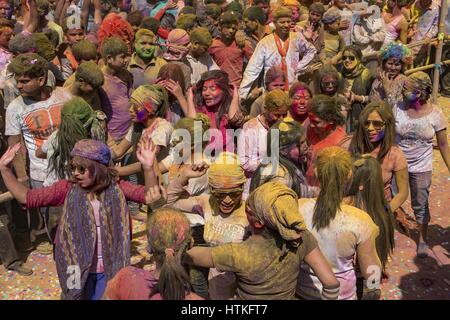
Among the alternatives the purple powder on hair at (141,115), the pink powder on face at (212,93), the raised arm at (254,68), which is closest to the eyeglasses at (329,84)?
the raised arm at (254,68)

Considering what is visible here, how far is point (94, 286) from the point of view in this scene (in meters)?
4.19

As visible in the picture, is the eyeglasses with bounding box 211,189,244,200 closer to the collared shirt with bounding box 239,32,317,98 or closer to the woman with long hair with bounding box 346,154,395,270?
the woman with long hair with bounding box 346,154,395,270

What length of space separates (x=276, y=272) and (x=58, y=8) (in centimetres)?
899

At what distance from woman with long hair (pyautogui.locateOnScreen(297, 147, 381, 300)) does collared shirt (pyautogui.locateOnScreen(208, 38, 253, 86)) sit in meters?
4.99

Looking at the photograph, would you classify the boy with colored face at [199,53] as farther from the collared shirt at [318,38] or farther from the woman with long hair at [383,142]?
the woman with long hair at [383,142]

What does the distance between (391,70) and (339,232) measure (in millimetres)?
3871

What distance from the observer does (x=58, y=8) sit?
10750 millimetres

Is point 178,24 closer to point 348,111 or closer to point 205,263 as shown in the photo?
point 348,111

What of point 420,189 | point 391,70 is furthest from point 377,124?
point 391,70

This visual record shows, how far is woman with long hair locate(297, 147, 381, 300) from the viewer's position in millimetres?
3658

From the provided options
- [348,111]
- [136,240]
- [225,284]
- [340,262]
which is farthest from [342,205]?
[348,111]

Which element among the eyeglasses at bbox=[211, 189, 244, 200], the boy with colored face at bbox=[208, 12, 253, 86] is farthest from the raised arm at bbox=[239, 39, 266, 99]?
the eyeglasses at bbox=[211, 189, 244, 200]

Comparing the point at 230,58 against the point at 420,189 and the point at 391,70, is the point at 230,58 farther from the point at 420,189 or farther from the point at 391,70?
the point at 420,189

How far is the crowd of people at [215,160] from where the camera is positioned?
342 cm
